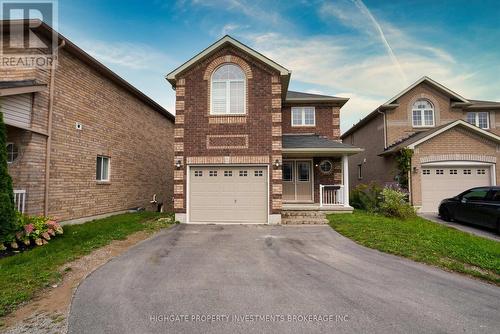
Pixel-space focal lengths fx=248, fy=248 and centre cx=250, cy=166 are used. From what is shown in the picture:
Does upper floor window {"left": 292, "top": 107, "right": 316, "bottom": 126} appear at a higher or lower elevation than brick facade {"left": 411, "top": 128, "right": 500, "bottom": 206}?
higher

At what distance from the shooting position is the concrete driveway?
331 cm

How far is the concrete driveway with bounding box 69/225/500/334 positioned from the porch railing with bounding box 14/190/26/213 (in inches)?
155

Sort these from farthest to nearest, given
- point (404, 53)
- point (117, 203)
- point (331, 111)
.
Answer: point (331, 111) → point (404, 53) → point (117, 203)

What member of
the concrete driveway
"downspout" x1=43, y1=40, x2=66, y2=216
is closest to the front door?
the concrete driveway

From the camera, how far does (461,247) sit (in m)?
6.71

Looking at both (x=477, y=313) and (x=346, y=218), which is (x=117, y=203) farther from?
(x=477, y=313)

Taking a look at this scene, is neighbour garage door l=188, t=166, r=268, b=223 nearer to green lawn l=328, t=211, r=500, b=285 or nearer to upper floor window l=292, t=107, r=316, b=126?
green lawn l=328, t=211, r=500, b=285

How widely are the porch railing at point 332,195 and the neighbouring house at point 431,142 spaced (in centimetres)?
414

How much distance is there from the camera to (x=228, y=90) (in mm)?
10852

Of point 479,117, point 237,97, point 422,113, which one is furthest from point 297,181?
point 479,117

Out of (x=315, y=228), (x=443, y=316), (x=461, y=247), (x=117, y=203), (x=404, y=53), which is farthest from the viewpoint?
(x=404, y=53)

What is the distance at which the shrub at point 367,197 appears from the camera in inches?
507

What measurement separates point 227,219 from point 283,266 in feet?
17.3

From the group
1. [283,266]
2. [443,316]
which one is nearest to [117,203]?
[283,266]
